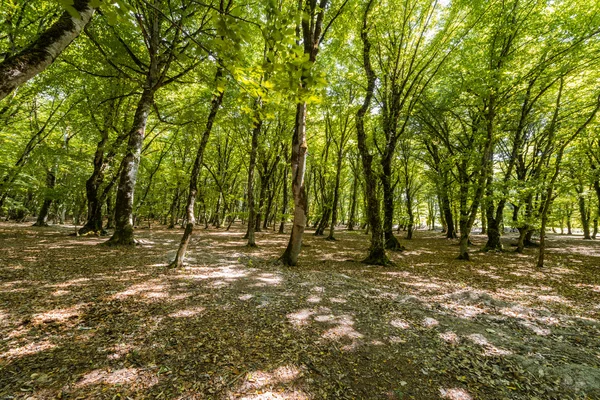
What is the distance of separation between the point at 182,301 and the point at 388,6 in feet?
47.6

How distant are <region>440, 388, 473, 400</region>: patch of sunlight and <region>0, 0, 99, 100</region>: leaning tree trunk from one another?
573 centimetres

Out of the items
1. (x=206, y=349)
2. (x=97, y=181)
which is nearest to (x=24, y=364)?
(x=206, y=349)

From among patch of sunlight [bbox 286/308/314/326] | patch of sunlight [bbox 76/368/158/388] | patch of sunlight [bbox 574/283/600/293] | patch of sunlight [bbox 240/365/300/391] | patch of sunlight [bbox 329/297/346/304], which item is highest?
patch of sunlight [bbox 76/368/158/388]

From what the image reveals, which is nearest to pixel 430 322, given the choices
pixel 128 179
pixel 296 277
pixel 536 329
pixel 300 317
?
pixel 536 329

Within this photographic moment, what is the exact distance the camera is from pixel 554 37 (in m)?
10.7

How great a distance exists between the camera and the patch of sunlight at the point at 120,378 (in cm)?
261

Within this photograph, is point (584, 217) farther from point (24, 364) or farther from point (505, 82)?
point (24, 364)

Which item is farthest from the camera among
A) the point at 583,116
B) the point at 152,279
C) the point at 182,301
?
the point at 583,116

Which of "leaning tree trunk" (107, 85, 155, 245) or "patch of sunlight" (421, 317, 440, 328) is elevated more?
"leaning tree trunk" (107, 85, 155, 245)

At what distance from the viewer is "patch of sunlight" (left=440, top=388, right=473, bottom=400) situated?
2.90 m

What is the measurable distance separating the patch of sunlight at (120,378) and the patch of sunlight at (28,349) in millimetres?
947

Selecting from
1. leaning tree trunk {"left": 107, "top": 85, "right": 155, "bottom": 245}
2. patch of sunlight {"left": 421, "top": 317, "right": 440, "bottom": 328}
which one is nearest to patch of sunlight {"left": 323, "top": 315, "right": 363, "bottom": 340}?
patch of sunlight {"left": 421, "top": 317, "right": 440, "bottom": 328}

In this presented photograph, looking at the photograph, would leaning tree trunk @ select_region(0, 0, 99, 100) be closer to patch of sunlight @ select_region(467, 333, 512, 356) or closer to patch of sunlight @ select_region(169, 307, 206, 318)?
patch of sunlight @ select_region(169, 307, 206, 318)

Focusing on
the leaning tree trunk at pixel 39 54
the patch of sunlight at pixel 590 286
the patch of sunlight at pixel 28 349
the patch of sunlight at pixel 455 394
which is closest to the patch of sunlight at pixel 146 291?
the patch of sunlight at pixel 28 349
